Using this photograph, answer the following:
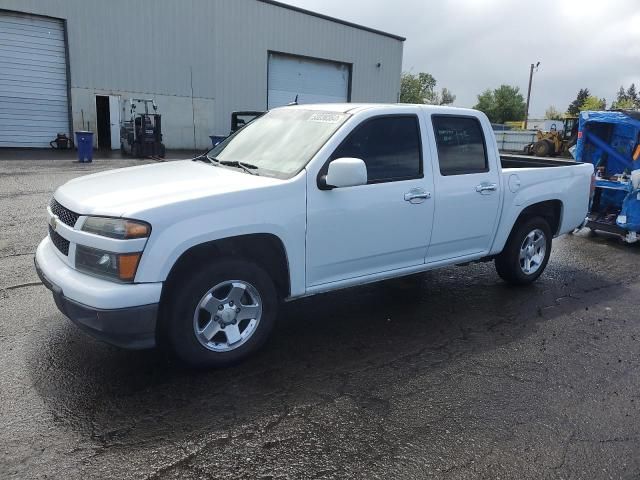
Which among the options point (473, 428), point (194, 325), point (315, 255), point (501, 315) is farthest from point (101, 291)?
point (501, 315)

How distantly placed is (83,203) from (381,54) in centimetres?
3058

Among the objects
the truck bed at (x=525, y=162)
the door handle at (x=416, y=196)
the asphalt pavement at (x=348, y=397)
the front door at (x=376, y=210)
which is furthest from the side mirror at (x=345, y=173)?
the truck bed at (x=525, y=162)

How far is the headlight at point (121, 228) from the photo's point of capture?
3.10m

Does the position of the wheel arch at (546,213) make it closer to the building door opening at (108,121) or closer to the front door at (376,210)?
the front door at (376,210)

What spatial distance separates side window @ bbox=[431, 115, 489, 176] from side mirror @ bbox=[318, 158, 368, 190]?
48.4 inches

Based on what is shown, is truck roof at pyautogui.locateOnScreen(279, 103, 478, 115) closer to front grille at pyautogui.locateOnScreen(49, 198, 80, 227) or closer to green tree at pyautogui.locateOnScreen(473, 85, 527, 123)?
front grille at pyautogui.locateOnScreen(49, 198, 80, 227)

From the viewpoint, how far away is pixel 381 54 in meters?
31.4

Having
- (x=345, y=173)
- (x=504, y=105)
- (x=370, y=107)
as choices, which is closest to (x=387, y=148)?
(x=370, y=107)

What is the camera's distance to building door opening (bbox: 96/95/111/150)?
74.1 ft

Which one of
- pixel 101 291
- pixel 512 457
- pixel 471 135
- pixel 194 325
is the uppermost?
pixel 471 135

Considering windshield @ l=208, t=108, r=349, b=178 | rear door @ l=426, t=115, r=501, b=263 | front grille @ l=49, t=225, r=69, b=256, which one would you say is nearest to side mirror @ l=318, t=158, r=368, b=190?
windshield @ l=208, t=108, r=349, b=178

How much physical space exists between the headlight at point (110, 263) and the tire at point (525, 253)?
4048mm

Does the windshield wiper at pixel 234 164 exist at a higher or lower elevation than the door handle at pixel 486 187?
higher

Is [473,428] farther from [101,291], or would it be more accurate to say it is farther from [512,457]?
[101,291]
